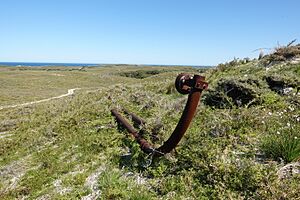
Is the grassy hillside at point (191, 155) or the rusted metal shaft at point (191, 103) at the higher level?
the rusted metal shaft at point (191, 103)

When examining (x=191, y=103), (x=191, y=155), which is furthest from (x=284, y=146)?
(x=191, y=103)

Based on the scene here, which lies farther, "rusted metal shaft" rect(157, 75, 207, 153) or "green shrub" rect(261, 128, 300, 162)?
"green shrub" rect(261, 128, 300, 162)

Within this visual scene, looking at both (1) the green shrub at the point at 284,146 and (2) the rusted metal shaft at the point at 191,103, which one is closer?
(2) the rusted metal shaft at the point at 191,103

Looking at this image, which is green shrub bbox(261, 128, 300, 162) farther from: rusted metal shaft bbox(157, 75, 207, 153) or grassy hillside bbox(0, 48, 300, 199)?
rusted metal shaft bbox(157, 75, 207, 153)

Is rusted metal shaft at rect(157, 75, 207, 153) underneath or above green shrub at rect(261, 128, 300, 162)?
above

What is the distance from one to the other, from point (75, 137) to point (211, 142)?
546 cm

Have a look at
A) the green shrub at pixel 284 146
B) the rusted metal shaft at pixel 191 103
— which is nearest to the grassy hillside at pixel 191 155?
the green shrub at pixel 284 146

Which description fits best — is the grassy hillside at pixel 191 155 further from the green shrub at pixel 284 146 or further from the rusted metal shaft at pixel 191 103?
the rusted metal shaft at pixel 191 103

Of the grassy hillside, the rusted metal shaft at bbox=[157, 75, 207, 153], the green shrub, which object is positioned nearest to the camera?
the rusted metal shaft at bbox=[157, 75, 207, 153]

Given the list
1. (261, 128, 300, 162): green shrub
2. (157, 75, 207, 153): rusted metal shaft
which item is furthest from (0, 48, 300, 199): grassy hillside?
(157, 75, 207, 153): rusted metal shaft

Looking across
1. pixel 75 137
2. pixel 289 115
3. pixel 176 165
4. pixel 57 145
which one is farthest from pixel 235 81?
pixel 57 145

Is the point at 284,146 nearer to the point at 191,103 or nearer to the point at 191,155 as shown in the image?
the point at 191,155

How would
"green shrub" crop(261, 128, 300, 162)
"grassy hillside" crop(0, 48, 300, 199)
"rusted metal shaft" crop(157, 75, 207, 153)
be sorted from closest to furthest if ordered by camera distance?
"rusted metal shaft" crop(157, 75, 207, 153) < "grassy hillside" crop(0, 48, 300, 199) < "green shrub" crop(261, 128, 300, 162)

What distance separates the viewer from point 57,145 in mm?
10320
